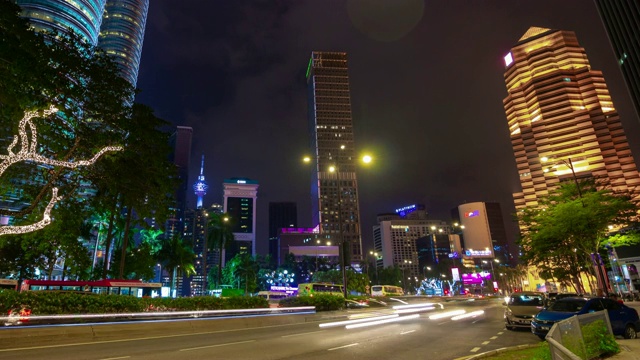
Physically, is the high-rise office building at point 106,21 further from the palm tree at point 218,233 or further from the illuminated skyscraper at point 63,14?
the palm tree at point 218,233

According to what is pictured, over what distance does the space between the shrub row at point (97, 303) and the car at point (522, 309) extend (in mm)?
17208

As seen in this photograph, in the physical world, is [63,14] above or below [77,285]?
above

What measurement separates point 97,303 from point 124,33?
639 ft

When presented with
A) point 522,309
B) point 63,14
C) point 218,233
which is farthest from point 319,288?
point 63,14

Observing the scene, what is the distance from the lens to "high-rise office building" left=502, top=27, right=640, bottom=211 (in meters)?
158

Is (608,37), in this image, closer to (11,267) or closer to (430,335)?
(430,335)

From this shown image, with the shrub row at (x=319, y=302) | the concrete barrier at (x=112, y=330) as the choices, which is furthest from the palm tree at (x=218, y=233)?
the concrete barrier at (x=112, y=330)

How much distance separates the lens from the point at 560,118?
16862 cm

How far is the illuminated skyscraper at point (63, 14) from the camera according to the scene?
115 metres

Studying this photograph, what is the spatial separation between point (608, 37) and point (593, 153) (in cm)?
10250

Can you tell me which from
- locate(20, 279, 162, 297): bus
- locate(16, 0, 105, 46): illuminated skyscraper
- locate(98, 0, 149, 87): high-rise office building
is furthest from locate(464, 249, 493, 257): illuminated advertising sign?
locate(98, 0, 149, 87): high-rise office building

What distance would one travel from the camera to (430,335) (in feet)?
50.6

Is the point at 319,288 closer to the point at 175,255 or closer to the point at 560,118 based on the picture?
the point at 175,255

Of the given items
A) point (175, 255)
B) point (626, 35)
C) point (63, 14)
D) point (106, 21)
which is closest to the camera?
point (175, 255)
